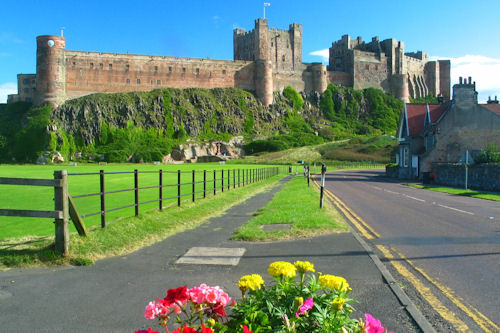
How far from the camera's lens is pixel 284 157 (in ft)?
293

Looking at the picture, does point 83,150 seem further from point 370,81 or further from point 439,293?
point 439,293

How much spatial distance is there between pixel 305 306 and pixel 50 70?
323 feet

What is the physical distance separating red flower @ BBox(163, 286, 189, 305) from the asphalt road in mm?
3104

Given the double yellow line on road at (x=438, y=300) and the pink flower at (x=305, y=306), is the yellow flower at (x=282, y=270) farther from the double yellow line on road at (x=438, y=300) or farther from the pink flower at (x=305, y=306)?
the double yellow line on road at (x=438, y=300)

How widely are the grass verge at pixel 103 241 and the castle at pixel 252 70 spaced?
89633mm

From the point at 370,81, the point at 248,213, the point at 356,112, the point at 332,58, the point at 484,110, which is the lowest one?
the point at 248,213

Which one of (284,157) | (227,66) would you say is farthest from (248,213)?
(227,66)

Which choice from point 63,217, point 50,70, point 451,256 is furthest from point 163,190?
point 50,70

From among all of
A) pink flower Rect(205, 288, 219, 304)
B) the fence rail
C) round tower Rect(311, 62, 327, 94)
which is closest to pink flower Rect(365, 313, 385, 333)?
pink flower Rect(205, 288, 219, 304)

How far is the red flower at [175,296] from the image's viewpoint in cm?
255

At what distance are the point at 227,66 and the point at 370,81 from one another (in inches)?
1823

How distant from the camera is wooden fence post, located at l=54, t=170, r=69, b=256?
24.0 ft

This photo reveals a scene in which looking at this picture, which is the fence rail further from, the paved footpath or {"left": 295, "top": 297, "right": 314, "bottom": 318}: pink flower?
{"left": 295, "top": 297, "right": 314, "bottom": 318}: pink flower

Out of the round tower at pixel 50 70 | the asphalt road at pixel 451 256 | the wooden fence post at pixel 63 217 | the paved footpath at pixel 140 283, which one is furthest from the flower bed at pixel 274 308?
the round tower at pixel 50 70
